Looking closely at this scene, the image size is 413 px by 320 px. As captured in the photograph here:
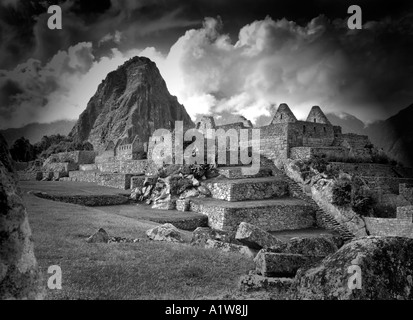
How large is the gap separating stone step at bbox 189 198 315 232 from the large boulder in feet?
49.3

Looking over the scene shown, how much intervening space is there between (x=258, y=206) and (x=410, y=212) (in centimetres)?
829

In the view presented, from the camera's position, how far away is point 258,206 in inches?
834

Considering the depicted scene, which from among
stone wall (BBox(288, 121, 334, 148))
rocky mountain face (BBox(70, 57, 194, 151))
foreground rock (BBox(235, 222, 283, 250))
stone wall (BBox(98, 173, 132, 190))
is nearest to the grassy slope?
foreground rock (BBox(235, 222, 283, 250))

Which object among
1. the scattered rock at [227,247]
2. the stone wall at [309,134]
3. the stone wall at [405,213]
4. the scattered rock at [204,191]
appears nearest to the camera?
the scattered rock at [227,247]

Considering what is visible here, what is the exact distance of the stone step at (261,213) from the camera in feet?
67.5

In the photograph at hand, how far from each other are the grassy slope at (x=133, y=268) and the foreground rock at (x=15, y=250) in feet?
4.96

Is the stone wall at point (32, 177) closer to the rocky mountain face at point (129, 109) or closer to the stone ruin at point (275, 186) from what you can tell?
the stone ruin at point (275, 186)

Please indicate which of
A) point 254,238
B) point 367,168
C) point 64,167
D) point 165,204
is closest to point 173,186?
point 165,204

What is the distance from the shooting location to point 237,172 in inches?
1032

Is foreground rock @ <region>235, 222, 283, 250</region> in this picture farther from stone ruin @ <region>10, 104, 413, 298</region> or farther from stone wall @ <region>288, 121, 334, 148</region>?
stone wall @ <region>288, 121, 334, 148</region>

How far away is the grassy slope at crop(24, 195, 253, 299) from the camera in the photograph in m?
6.30

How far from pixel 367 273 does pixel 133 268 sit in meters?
4.97

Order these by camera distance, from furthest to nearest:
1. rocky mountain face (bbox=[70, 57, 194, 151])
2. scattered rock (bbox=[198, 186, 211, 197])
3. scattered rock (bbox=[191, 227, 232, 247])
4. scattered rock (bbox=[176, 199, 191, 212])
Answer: rocky mountain face (bbox=[70, 57, 194, 151])
scattered rock (bbox=[198, 186, 211, 197])
scattered rock (bbox=[176, 199, 191, 212])
scattered rock (bbox=[191, 227, 232, 247])

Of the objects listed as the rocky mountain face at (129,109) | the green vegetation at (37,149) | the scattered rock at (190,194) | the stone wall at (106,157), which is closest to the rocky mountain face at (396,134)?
the scattered rock at (190,194)
